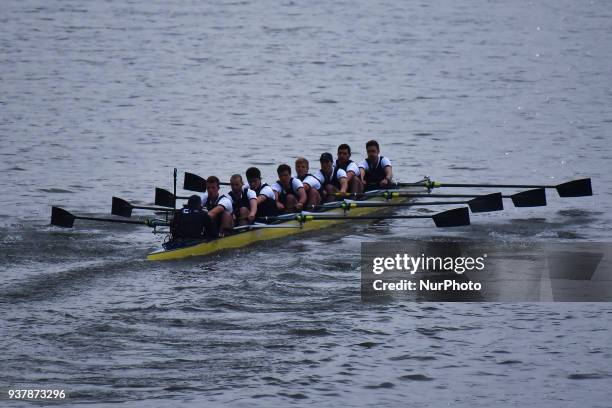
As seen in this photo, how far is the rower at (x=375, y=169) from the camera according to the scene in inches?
1266

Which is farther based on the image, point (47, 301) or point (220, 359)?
point (47, 301)

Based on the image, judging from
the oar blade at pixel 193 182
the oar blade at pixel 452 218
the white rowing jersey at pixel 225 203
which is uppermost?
the oar blade at pixel 193 182

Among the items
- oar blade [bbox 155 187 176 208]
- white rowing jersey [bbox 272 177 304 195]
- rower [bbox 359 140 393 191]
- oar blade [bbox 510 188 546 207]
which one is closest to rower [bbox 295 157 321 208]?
white rowing jersey [bbox 272 177 304 195]

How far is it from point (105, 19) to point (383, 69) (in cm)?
1882

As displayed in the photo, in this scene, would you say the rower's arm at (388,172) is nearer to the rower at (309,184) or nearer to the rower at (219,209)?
the rower at (309,184)

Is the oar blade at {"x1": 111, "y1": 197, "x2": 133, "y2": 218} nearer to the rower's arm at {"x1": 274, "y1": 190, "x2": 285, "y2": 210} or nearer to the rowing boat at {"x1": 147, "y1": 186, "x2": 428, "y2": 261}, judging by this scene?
the rowing boat at {"x1": 147, "y1": 186, "x2": 428, "y2": 261}

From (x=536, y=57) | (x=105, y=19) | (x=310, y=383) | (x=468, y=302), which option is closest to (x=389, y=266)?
(x=468, y=302)

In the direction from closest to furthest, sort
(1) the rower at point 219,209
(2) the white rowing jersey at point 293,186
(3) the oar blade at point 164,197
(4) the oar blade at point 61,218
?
(1) the rower at point 219,209
(4) the oar blade at point 61,218
(2) the white rowing jersey at point 293,186
(3) the oar blade at point 164,197

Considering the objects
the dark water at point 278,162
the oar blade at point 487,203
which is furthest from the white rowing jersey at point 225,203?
the oar blade at point 487,203

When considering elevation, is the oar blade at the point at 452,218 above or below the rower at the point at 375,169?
below

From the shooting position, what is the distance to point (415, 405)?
19.6m

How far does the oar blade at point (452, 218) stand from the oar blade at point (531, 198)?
8.76 feet

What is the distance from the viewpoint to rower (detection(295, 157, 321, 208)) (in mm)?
29453

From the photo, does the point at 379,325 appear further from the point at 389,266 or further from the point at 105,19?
the point at 105,19
